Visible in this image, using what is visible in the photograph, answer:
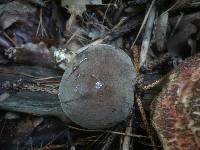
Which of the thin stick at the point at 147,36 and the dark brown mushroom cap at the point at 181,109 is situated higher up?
the thin stick at the point at 147,36

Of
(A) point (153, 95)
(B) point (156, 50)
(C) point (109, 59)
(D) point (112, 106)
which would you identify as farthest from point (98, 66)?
(B) point (156, 50)

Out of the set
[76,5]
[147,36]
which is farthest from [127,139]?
[76,5]

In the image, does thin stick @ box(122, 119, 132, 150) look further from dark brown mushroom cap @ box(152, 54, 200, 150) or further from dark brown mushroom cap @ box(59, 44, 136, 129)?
dark brown mushroom cap @ box(152, 54, 200, 150)

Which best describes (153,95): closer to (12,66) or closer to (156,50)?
(156,50)

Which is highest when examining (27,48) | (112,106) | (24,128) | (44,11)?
(44,11)

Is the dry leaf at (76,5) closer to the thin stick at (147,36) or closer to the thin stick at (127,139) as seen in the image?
the thin stick at (147,36)

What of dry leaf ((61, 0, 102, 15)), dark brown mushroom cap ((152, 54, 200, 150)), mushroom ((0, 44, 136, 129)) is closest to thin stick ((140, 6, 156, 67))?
mushroom ((0, 44, 136, 129))

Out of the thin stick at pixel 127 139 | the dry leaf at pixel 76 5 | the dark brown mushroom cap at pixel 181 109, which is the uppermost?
the dry leaf at pixel 76 5

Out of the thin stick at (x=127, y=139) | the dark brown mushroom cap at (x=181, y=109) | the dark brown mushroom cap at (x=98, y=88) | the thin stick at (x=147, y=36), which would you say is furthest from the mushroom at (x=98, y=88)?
the thin stick at (x=147, y=36)
